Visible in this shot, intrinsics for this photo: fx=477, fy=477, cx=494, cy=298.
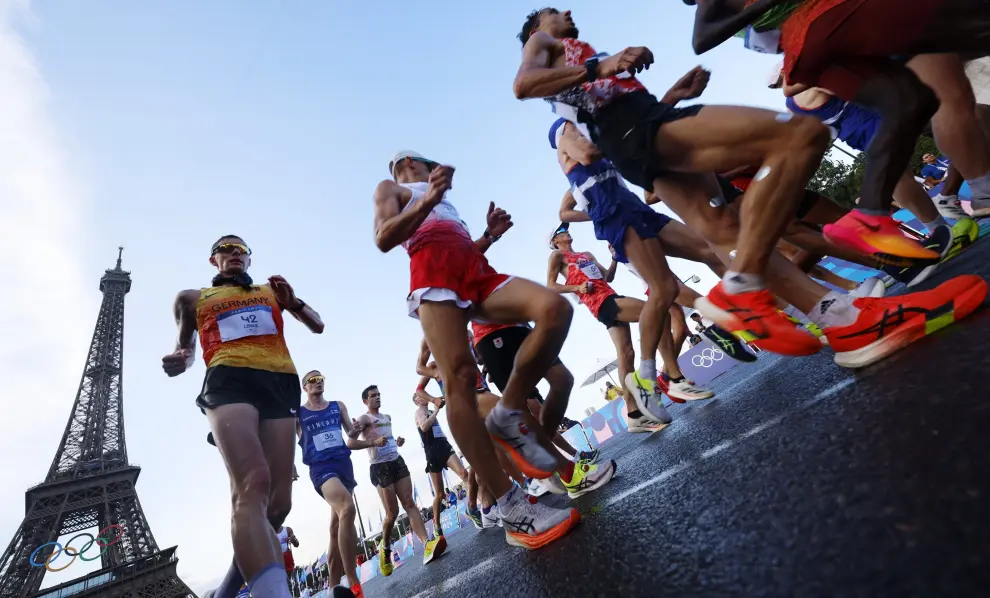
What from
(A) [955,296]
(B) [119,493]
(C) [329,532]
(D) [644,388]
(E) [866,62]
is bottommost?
(A) [955,296]

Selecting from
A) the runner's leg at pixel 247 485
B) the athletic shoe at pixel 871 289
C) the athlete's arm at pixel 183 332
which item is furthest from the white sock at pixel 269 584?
the athletic shoe at pixel 871 289

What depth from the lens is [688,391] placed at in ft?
12.4

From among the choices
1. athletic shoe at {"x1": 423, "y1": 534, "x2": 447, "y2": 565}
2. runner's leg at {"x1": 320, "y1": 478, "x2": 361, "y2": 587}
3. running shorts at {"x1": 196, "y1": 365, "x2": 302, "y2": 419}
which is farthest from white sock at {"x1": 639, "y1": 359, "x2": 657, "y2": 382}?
runner's leg at {"x1": 320, "y1": 478, "x2": 361, "y2": 587}

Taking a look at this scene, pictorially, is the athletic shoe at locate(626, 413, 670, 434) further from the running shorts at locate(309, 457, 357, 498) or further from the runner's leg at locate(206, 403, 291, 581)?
the running shorts at locate(309, 457, 357, 498)

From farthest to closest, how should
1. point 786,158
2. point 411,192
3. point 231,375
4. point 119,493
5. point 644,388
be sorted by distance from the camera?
point 119,493 < point 644,388 < point 411,192 < point 231,375 < point 786,158

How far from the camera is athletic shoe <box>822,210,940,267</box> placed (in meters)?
1.92

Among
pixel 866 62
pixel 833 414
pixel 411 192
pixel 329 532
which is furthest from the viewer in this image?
pixel 329 532

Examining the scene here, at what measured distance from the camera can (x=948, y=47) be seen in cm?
180

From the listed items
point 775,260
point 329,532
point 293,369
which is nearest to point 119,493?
point 329,532

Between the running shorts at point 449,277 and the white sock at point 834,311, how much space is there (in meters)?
1.31

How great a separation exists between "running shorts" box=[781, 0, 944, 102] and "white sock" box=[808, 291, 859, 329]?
3.07 feet

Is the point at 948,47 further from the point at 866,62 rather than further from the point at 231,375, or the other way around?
the point at 231,375

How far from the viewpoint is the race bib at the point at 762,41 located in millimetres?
2086

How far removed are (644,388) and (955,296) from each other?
1.90 metres
